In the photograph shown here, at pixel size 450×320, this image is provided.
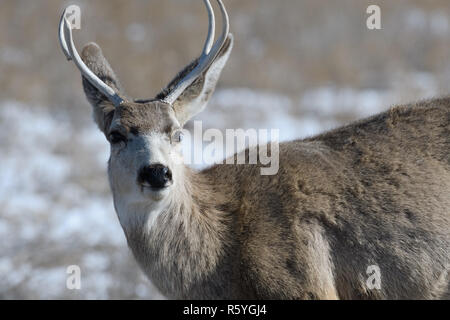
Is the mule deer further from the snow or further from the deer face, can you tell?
the snow

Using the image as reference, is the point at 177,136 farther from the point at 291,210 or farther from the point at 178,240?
the point at 291,210

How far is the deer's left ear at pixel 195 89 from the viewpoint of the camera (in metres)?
6.91

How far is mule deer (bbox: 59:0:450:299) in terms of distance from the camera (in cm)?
622

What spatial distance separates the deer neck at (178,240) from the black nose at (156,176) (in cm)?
36

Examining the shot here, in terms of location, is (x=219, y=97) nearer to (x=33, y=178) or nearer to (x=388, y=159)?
(x=33, y=178)

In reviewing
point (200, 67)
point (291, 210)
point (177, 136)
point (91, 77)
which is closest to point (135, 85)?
point (91, 77)

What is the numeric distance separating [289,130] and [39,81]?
6187 millimetres

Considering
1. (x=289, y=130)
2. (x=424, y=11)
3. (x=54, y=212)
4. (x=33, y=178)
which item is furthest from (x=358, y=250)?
(x=424, y=11)

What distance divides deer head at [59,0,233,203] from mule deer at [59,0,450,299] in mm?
13

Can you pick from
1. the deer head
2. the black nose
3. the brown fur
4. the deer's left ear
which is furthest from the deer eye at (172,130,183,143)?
the black nose

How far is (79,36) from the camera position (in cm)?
1973

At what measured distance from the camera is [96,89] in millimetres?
7066

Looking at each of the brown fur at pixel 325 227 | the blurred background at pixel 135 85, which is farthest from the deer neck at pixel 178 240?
the blurred background at pixel 135 85
